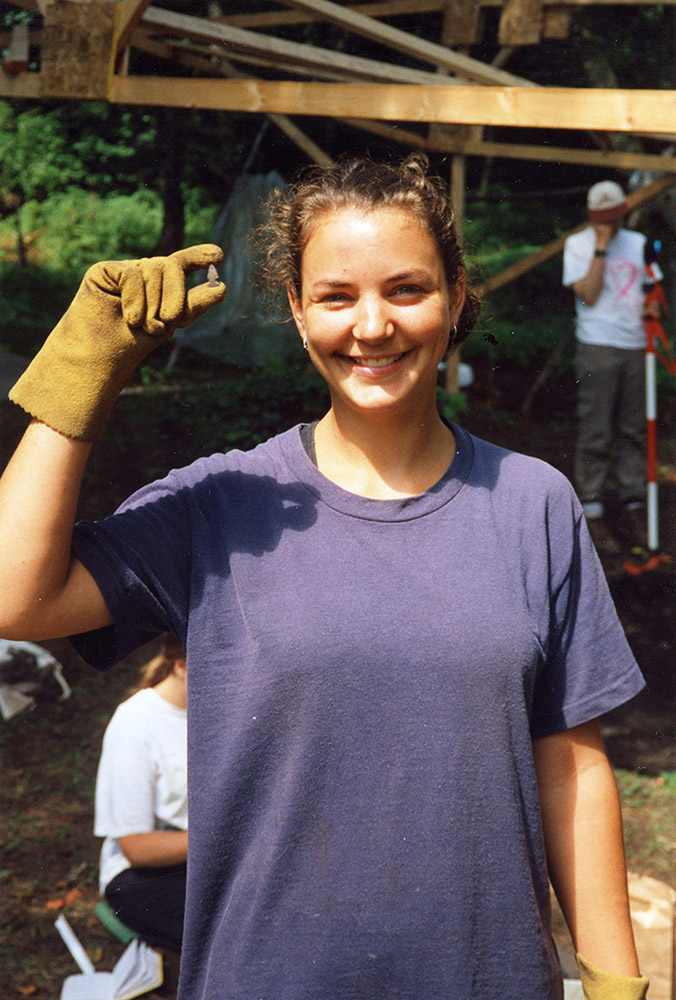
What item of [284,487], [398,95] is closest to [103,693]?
[398,95]

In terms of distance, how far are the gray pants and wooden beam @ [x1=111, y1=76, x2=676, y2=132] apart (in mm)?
2890

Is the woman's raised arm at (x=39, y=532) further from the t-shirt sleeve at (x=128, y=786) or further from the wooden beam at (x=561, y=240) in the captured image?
the wooden beam at (x=561, y=240)

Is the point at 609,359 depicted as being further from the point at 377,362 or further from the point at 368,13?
the point at 377,362

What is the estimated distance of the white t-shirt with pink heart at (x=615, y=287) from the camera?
5.21 meters

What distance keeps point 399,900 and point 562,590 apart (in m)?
0.45

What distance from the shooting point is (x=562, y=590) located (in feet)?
4.27

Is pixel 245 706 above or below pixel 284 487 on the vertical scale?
below

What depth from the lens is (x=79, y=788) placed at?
3.85m

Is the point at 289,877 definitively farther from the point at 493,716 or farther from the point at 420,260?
the point at 420,260

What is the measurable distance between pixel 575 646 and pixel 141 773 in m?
1.67

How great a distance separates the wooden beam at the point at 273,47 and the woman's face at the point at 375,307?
2572 mm

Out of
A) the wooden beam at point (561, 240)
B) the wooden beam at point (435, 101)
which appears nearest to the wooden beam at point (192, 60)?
the wooden beam at point (561, 240)

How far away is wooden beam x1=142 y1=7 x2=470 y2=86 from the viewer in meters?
3.64

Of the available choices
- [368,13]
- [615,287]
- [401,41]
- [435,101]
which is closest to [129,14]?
→ [435,101]
